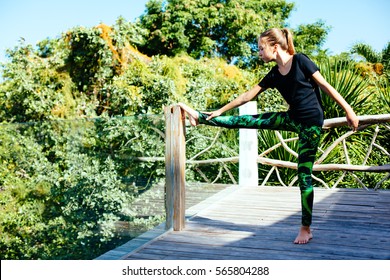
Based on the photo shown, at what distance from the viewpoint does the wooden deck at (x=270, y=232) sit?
2.50 m

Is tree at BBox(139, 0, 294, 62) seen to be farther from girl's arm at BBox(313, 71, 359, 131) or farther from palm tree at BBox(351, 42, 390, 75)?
girl's arm at BBox(313, 71, 359, 131)

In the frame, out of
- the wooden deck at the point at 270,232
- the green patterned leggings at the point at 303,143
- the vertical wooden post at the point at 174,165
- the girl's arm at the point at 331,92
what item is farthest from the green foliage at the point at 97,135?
the girl's arm at the point at 331,92

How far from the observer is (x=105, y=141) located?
2.93 meters

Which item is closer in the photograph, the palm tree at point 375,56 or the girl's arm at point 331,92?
the girl's arm at point 331,92

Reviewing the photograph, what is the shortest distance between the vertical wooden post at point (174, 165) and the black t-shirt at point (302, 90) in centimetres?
80

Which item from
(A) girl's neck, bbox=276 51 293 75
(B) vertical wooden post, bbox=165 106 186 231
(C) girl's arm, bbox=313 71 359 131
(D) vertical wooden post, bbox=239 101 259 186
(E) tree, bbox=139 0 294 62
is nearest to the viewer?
(C) girl's arm, bbox=313 71 359 131

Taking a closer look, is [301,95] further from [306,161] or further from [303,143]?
[306,161]

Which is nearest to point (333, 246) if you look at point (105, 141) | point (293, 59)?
point (293, 59)

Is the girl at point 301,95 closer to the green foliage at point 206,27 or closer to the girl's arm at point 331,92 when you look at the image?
the girl's arm at point 331,92

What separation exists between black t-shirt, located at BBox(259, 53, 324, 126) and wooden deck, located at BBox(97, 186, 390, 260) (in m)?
0.83

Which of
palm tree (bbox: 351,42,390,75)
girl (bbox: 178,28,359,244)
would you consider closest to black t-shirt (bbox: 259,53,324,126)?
girl (bbox: 178,28,359,244)

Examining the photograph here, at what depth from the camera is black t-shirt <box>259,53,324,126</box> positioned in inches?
97.3

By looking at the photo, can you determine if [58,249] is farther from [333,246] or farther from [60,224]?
[333,246]

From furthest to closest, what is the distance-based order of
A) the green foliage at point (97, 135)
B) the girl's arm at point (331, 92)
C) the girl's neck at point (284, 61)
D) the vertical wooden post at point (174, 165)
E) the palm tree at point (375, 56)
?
the palm tree at point (375, 56) → the vertical wooden post at point (174, 165) → the green foliage at point (97, 135) → the girl's neck at point (284, 61) → the girl's arm at point (331, 92)
